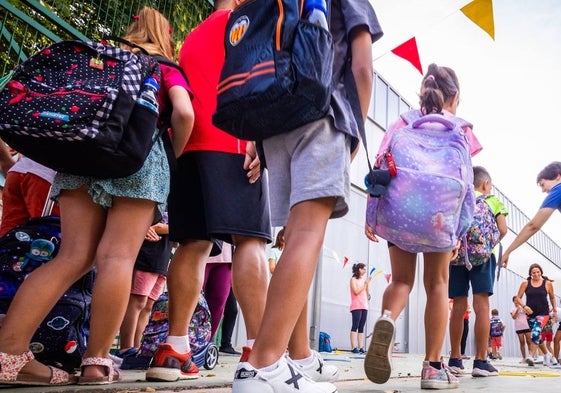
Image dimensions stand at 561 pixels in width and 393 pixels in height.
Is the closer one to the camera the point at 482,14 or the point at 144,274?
the point at 144,274

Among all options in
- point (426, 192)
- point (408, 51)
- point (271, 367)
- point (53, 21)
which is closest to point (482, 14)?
point (408, 51)

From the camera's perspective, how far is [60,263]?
1.93 meters

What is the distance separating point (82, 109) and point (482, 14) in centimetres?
441

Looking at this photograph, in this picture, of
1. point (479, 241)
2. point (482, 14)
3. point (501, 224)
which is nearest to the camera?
point (479, 241)

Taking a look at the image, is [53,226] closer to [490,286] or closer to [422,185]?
[422,185]

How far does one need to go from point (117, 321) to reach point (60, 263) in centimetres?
32

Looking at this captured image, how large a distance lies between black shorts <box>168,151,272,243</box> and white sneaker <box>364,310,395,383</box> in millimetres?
652

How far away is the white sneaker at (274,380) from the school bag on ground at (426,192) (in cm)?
120

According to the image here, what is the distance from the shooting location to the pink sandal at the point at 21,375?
5.69 feet

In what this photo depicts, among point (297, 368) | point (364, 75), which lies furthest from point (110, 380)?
point (364, 75)

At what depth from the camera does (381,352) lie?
2199 millimetres

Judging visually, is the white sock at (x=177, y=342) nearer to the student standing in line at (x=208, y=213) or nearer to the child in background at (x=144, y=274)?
the student standing in line at (x=208, y=213)

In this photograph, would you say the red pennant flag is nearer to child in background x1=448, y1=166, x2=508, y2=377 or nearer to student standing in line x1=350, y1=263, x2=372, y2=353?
child in background x1=448, y1=166, x2=508, y2=377

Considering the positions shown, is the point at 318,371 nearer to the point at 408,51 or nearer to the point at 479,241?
the point at 479,241
